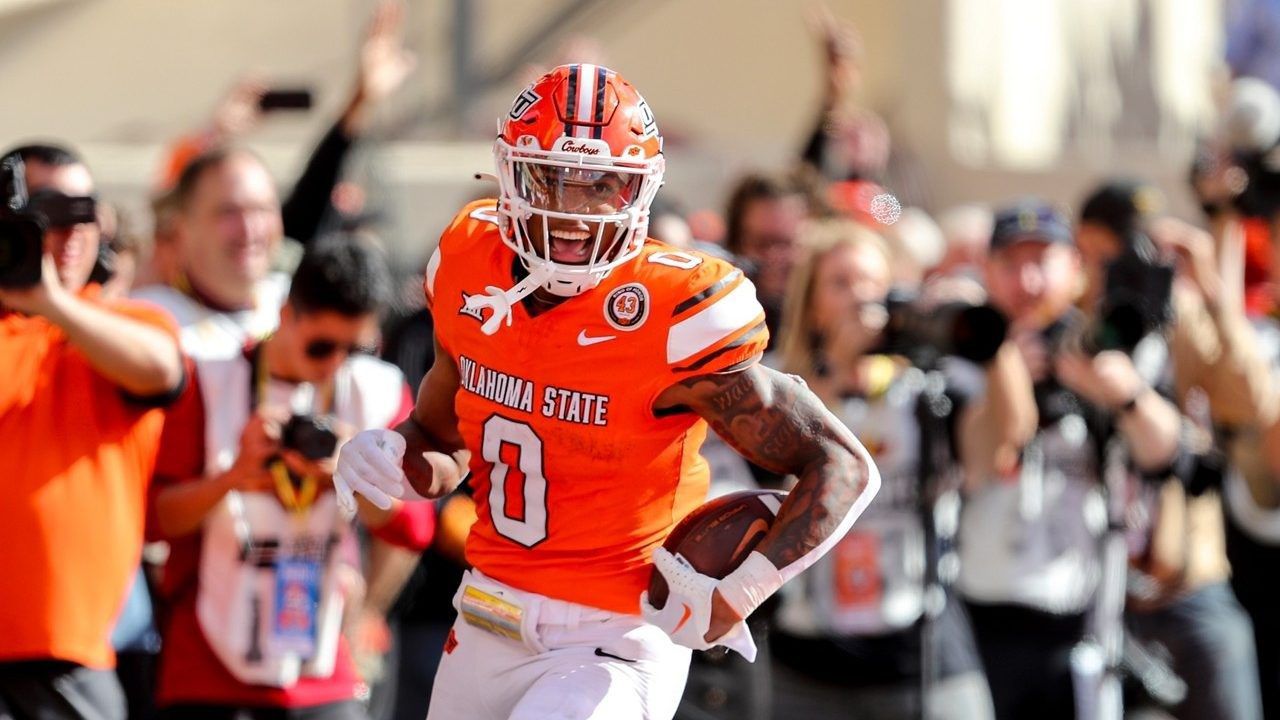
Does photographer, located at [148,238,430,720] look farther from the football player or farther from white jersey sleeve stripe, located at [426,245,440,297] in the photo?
A: the football player

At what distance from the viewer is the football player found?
3.74 metres

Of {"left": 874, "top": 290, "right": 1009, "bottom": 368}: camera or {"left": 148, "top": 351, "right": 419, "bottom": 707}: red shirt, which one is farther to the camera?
{"left": 874, "top": 290, "right": 1009, "bottom": 368}: camera

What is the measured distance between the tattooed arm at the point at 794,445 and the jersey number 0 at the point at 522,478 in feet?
0.94

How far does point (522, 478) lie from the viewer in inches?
155

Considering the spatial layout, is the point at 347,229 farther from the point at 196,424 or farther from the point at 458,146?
the point at 458,146

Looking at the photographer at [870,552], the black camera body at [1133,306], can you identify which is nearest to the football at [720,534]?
the photographer at [870,552]

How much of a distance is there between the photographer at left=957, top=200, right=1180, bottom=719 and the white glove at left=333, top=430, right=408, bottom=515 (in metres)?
2.50

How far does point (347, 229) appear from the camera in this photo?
8.13 m

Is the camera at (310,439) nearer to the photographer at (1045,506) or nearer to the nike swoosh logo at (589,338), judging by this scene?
the nike swoosh logo at (589,338)

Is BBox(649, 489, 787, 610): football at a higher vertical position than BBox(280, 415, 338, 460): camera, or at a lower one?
higher

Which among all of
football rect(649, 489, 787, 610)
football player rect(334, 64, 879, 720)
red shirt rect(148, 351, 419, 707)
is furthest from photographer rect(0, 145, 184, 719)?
football rect(649, 489, 787, 610)

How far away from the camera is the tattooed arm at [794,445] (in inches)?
144

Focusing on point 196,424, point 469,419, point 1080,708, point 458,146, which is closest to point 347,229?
point 196,424

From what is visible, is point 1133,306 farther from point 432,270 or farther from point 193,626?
point 193,626
